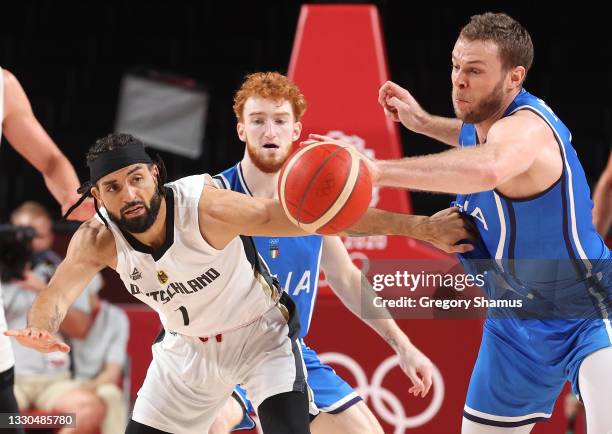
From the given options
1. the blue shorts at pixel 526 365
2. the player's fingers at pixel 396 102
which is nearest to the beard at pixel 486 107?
the player's fingers at pixel 396 102

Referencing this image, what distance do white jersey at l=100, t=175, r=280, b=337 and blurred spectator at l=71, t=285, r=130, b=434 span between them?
6.56ft

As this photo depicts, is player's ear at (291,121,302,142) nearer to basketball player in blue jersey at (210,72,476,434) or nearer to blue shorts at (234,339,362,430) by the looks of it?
basketball player in blue jersey at (210,72,476,434)

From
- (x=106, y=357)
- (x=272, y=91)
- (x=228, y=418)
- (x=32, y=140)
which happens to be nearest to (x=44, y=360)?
(x=106, y=357)

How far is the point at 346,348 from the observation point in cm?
613

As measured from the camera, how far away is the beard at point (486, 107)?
4.08 meters

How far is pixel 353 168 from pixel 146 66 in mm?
6113

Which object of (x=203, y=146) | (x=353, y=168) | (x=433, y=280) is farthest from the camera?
(x=203, y=146)

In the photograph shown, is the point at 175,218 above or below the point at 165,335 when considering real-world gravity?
above

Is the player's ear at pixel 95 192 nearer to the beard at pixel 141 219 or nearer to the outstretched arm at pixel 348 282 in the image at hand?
the beard at pixel 141 219

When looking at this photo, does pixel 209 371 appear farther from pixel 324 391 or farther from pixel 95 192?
pixel 95 192

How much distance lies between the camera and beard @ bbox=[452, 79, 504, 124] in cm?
408

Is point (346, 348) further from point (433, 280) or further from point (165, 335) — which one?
point (165, 335)

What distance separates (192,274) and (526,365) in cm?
150

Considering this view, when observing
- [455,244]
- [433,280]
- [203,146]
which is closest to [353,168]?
[455,244]
